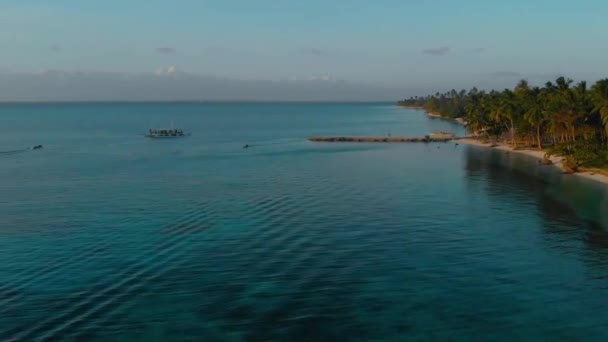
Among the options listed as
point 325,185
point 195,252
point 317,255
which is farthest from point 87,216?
point 325,185

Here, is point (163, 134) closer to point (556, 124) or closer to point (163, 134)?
point (163, 134)

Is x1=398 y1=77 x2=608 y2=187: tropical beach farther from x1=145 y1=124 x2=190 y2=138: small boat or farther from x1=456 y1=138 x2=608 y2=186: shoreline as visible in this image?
x1=145 y1=124 x2=190 y2=138: small boat

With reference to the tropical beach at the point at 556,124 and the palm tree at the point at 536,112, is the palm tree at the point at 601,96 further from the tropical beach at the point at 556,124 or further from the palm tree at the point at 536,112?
the palm tree at the point at 536,112

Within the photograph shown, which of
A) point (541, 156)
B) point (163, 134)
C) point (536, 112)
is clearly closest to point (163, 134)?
point (163, 134)

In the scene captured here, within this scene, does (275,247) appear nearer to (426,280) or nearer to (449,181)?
(426,280)

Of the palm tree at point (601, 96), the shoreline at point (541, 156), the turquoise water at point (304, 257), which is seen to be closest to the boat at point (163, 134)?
the turquoise water at point (304, 257)

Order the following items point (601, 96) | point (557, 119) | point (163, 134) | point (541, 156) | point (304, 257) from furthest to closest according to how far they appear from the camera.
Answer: point (163, 134), point (541, 156), point (557, 119), point (601, 96), point (304, 257)
